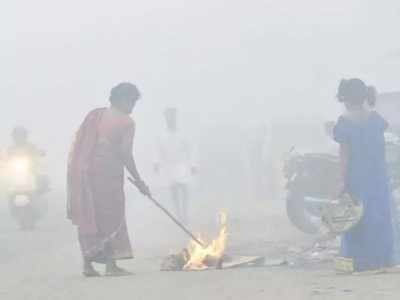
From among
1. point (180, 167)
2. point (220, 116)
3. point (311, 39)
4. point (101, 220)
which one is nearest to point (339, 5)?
point (311, 39)

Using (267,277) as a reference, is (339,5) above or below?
above

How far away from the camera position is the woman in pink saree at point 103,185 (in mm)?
8578

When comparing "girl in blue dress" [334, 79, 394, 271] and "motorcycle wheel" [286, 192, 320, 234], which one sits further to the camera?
"motorcycle wheel" [286, 192, 320, 234]

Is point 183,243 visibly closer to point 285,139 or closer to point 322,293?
point 322,293

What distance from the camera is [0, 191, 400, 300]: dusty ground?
7.02 meters

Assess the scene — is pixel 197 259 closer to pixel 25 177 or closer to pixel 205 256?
pixel 205 256

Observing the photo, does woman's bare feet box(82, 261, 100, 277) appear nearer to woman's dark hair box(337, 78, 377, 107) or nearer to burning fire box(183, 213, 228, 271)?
burning fire box(183, 213, 228, 271)

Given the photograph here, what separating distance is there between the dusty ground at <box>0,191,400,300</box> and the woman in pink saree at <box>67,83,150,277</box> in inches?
12.3

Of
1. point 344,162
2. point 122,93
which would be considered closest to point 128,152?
point 122,93

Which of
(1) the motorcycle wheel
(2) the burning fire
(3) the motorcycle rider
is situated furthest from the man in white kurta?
(2) the burning fire

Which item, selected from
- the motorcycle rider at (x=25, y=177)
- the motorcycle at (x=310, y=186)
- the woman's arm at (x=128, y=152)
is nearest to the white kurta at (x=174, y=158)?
the motorcycle rider at (x=25, y=177)

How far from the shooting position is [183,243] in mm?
12578

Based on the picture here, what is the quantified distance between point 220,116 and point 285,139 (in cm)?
910

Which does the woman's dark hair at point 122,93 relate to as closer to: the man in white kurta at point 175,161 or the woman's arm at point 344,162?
the woman's arm at point 344,162
